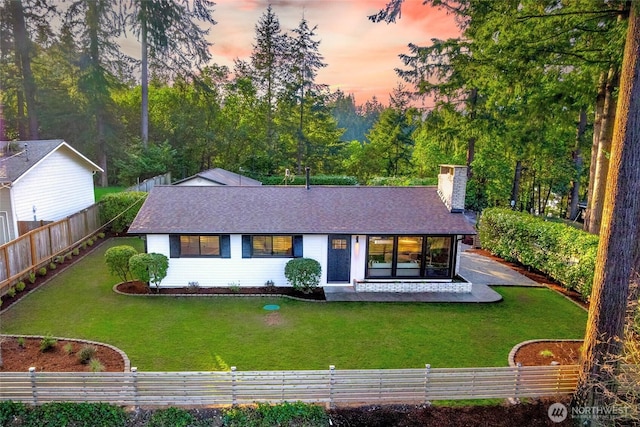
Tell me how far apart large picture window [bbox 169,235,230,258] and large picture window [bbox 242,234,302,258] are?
623 mm

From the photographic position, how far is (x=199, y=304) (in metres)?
10.6

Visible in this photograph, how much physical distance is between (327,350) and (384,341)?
4.67 ft

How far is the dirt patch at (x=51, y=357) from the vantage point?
709cm

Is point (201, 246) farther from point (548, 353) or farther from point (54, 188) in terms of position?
point (548, 353)

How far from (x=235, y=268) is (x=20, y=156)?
10486mm

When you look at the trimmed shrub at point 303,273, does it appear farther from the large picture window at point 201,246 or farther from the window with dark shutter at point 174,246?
the window with dark shutter at point 174,246

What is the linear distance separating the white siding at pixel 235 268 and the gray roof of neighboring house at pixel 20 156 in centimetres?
716

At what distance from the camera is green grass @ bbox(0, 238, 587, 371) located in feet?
25.4

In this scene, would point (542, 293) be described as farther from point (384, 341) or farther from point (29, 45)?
point (29, 45)

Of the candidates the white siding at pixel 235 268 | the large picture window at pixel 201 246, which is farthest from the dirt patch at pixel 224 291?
the large picture window at pixel 201 246

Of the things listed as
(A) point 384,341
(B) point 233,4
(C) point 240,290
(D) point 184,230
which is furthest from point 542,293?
(B) point 233,4

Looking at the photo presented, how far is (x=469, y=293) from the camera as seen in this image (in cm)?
1173

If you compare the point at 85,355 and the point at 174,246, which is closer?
the point at 85,355

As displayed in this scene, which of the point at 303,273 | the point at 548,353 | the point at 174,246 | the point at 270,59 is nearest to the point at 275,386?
the point at 303,273
